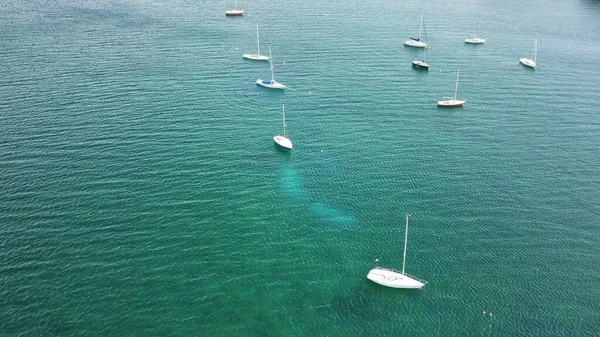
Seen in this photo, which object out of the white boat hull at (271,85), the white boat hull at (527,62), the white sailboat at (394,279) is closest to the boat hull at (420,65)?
the white boat hull at (527,62)

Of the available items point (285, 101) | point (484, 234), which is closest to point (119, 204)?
point (285, 101)

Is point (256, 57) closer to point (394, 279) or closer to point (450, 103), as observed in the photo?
point (450, 103)

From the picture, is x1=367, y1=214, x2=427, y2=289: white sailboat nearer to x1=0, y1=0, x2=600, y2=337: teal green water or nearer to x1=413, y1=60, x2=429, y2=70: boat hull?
x1=0, y1=0, x2=600, y2=337: teal green water

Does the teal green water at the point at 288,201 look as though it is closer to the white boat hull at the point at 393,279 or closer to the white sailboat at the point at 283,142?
the white boat hull at the point at 393,279

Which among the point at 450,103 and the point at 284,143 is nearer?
the point at 284,143

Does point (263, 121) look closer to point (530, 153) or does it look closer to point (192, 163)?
point (192, 163)

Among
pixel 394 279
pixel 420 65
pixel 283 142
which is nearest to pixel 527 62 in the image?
pixel 420 65
